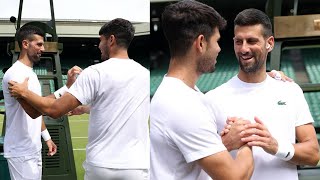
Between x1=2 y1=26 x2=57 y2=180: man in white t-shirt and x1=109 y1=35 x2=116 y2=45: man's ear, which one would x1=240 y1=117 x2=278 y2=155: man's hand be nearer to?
x1=109 y1=35 x2=116 y2=45: man's ear

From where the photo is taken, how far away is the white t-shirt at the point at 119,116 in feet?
4.34

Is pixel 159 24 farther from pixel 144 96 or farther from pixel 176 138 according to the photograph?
pixel 144 96

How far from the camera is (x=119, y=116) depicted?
1.35 meters

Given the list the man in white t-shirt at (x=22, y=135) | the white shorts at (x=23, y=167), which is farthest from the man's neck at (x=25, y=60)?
the white shorts at (x=23, y=167)

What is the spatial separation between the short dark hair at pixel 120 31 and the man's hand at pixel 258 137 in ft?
1.88

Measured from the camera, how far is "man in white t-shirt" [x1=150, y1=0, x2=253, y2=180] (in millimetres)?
633

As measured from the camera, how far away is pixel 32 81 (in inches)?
74.4

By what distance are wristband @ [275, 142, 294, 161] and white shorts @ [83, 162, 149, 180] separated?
1.84 feet

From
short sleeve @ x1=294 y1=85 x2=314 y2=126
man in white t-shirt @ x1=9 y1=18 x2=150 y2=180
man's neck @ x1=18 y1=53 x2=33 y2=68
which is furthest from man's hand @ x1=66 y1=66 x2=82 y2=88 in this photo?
short sleeve @ x1=294 y1=85 x2=314 y2=126

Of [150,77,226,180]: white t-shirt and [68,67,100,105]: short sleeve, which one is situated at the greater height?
[150,77,226,180]: white t-shirt

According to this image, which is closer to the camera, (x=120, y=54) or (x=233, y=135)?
(x=233, y=135)

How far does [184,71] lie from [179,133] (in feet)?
0.33

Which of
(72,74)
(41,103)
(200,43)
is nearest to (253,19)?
(200,43)

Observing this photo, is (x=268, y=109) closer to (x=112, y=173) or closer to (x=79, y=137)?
(x=112, y=173)
